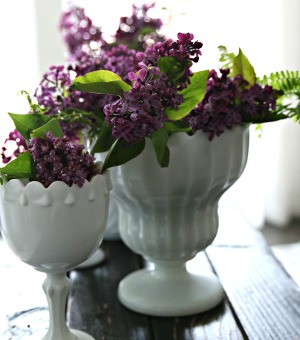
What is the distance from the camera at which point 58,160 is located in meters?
0.67

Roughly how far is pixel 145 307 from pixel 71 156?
30 cm

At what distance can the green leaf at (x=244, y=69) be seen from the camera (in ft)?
2.75

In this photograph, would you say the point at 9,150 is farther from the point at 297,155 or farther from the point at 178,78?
the point at 297,155

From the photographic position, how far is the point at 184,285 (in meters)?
0.92

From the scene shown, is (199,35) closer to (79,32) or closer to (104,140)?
(79,32)

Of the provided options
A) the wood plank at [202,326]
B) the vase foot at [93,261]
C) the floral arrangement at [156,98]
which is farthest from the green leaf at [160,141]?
the vase foot at [93,261]

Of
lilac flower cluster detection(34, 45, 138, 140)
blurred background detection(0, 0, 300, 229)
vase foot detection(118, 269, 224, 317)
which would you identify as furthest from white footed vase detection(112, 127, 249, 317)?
blurred background detection(0, 0, 300, 229)

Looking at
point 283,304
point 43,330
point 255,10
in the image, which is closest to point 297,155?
point 255,10

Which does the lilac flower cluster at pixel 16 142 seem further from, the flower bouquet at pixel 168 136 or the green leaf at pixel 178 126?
the green leaf at pixel 178 126

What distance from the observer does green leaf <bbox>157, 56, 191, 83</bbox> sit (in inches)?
27.8

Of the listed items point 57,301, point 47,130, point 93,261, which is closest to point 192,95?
point 47,130

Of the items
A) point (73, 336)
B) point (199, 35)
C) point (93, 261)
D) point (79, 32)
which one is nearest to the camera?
point (73, 336)

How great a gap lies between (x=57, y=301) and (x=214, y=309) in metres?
0.24

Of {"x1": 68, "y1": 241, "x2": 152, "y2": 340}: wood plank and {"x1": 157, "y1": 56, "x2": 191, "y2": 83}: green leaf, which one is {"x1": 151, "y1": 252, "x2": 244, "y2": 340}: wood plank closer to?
{"x1": 68, "y1": 241, "x2": 152, "y2": 340}: wood plank
